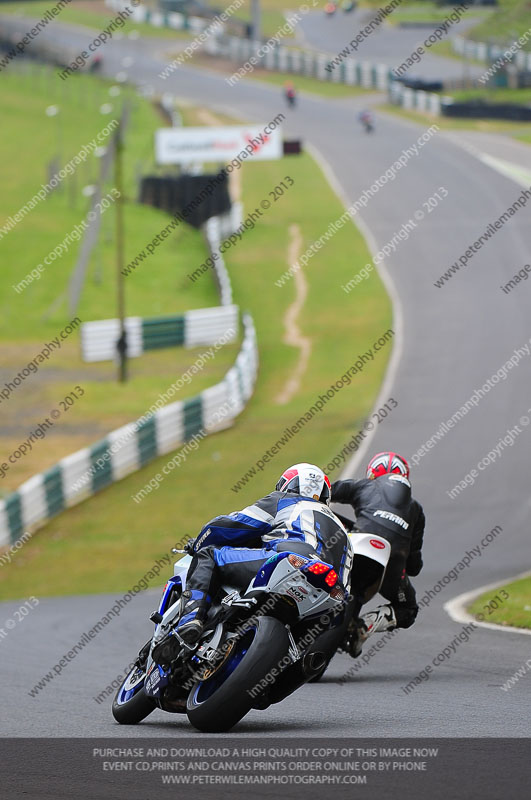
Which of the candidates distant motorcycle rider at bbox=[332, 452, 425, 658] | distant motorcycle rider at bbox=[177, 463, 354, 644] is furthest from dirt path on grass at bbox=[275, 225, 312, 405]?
distant motorcycle rider at bbox=[177, 463, 354, 644]

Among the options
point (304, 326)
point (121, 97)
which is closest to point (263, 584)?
point (304, 326)

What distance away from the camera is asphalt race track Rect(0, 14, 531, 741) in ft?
24.7

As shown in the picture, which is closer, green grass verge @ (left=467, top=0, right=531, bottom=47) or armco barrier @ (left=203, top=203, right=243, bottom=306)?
armco barrier @ (left=203, top=203, right=243, bottom=306)

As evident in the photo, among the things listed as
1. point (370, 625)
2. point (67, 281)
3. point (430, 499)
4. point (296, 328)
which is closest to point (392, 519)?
point (370, 625)

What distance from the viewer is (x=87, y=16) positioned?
317ft

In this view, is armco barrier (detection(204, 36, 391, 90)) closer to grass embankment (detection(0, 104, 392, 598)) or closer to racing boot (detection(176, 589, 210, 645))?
grass embankment (detection(0, 104, 392, 598))

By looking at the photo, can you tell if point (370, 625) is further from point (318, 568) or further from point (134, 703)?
point (318, 568)

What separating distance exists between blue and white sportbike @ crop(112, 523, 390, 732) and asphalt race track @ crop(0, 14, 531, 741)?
20cm

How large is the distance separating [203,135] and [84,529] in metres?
34.3

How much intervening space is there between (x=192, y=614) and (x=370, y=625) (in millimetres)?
3177

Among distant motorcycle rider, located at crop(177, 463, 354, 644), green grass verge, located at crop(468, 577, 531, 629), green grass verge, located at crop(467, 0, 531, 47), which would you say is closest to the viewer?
distant motorcycle rider, located at crop(177, 463, 354, 644)

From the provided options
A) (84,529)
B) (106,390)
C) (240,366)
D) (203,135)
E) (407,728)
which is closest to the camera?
(407,728)

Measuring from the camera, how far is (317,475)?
7594mm
